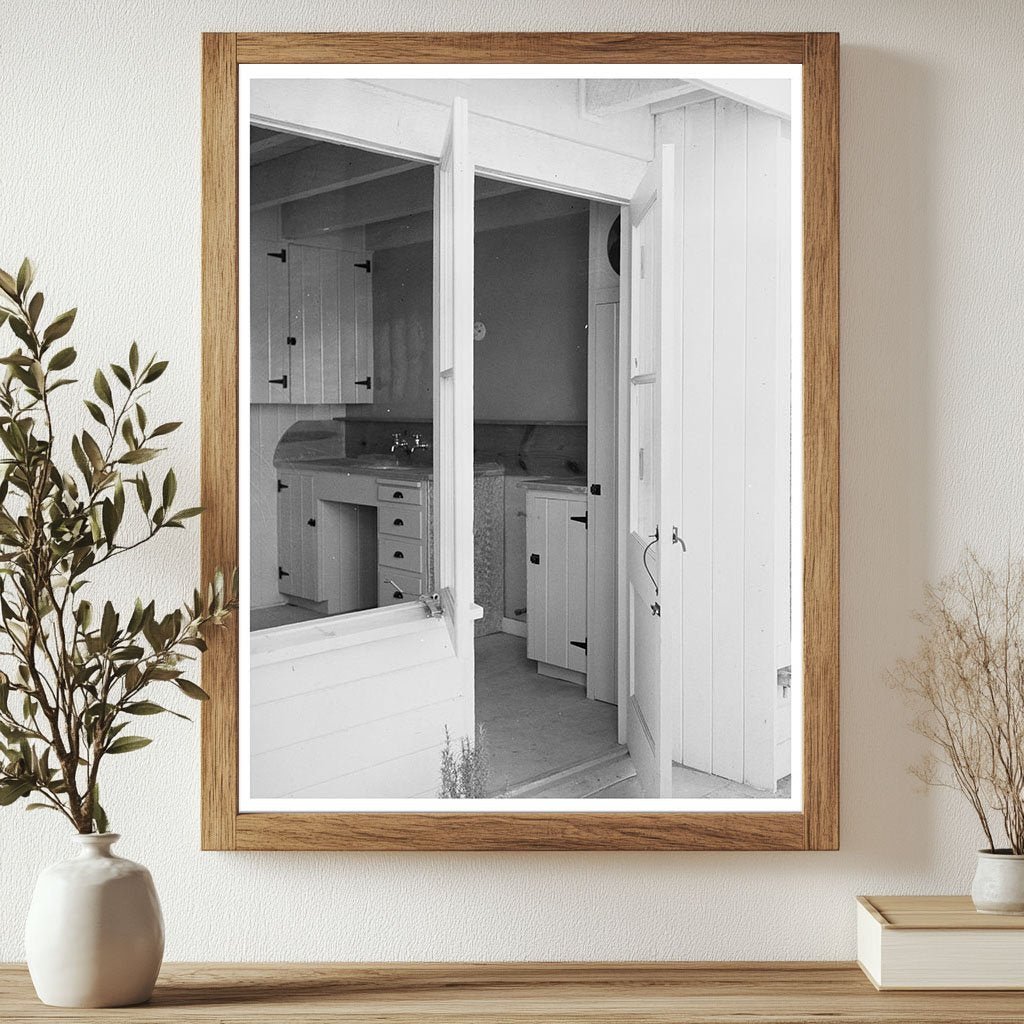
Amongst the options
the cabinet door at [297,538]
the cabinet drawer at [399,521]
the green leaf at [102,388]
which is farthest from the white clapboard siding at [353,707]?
the green leaf at [102,388]

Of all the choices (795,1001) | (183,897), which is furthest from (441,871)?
(795,1001)

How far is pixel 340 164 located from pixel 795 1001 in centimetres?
228

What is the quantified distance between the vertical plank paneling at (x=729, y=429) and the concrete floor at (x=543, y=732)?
0.16 meters

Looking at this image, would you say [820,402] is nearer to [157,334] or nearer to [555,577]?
[157,334]

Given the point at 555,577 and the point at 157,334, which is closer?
the point at 157,334

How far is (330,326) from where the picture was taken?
9.36 feet

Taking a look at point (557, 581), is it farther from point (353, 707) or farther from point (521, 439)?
point (353, 707)

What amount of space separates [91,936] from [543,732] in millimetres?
2019

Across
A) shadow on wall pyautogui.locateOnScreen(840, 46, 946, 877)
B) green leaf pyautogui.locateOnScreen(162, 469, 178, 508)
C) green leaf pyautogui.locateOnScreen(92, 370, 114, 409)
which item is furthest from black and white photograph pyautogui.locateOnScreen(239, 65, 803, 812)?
green leaf pyautogui.locateOnScreen(92, 370, 114, 409)

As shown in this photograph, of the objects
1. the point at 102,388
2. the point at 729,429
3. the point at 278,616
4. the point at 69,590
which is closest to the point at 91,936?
the point at 69,590

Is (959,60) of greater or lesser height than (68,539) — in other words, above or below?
above

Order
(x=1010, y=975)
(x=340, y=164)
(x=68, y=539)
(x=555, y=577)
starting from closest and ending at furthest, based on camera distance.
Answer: (x=1010, y=975), (x=68, y=539), (x=340, y=164), (x=555, y=577)

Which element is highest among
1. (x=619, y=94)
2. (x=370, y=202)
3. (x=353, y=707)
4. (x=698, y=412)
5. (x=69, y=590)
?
(x=619, y=94)

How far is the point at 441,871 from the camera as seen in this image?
189 centimetres
